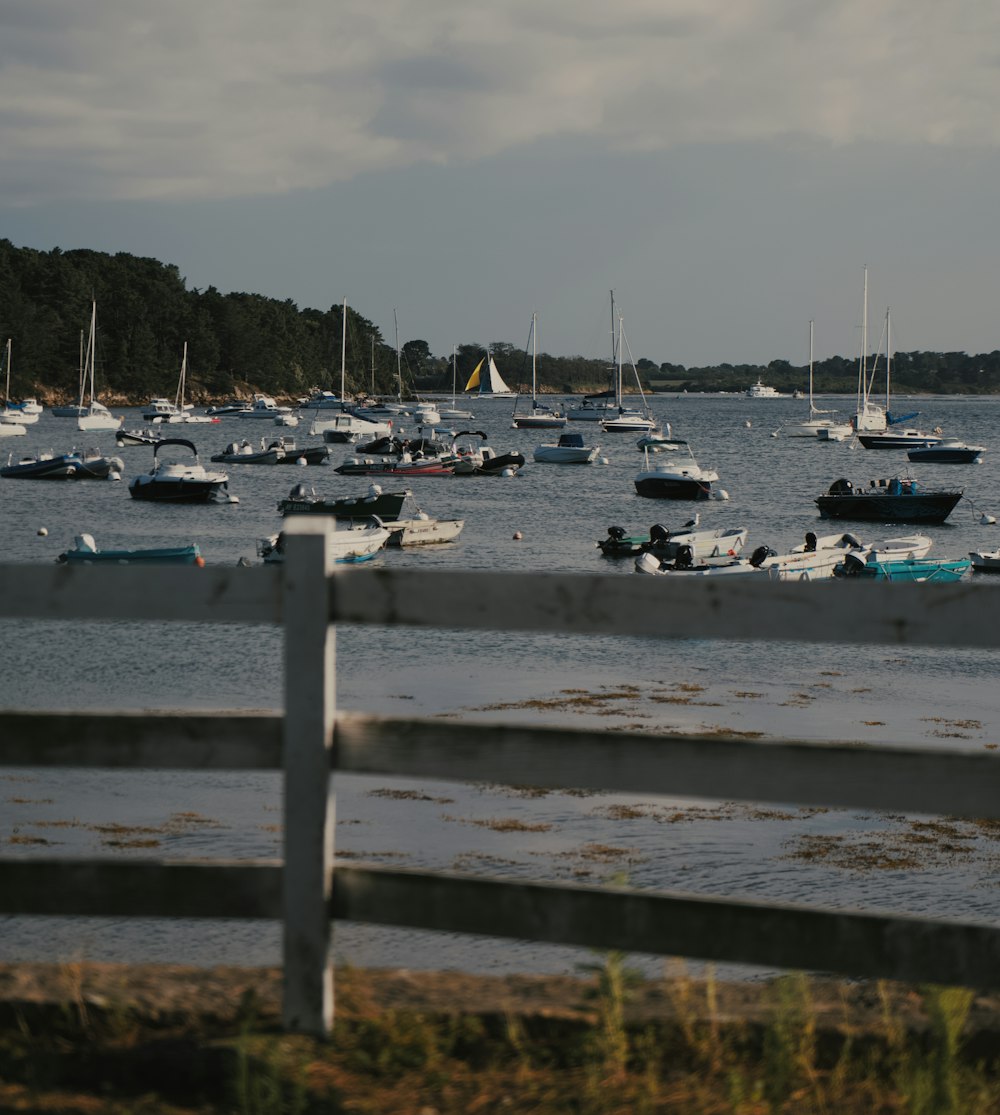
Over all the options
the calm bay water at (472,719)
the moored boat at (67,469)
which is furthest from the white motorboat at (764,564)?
the moored boat at (67,469)

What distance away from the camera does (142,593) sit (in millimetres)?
4238

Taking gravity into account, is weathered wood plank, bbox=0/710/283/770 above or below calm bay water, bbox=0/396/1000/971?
above

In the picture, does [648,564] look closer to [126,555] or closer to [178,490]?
[126,555]

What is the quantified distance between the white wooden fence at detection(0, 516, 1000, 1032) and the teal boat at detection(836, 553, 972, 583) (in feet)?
99.5

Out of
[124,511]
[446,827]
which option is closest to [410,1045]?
[446,827]

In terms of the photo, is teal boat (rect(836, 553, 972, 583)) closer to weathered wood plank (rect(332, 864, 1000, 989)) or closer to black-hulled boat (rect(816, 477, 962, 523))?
black-hulled boat (rect(816, 477, 962, 523))

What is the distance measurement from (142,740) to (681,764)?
5.00 ft

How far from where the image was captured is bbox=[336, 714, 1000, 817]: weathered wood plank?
4000mm

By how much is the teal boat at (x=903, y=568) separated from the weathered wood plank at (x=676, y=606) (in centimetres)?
3038

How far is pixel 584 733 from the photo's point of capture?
415cm

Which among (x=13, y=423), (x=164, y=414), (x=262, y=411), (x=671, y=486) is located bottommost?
(x=671, y=486)

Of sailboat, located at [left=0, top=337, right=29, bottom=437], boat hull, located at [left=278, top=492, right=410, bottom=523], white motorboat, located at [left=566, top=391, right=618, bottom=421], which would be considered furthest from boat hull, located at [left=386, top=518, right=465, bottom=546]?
white motorboat, located at [left=566, top=391, right=618, bottom=421]

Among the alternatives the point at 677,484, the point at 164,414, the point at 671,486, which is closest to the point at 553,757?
the point at 677,484

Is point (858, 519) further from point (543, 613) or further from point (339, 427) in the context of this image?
point (339, 427)
